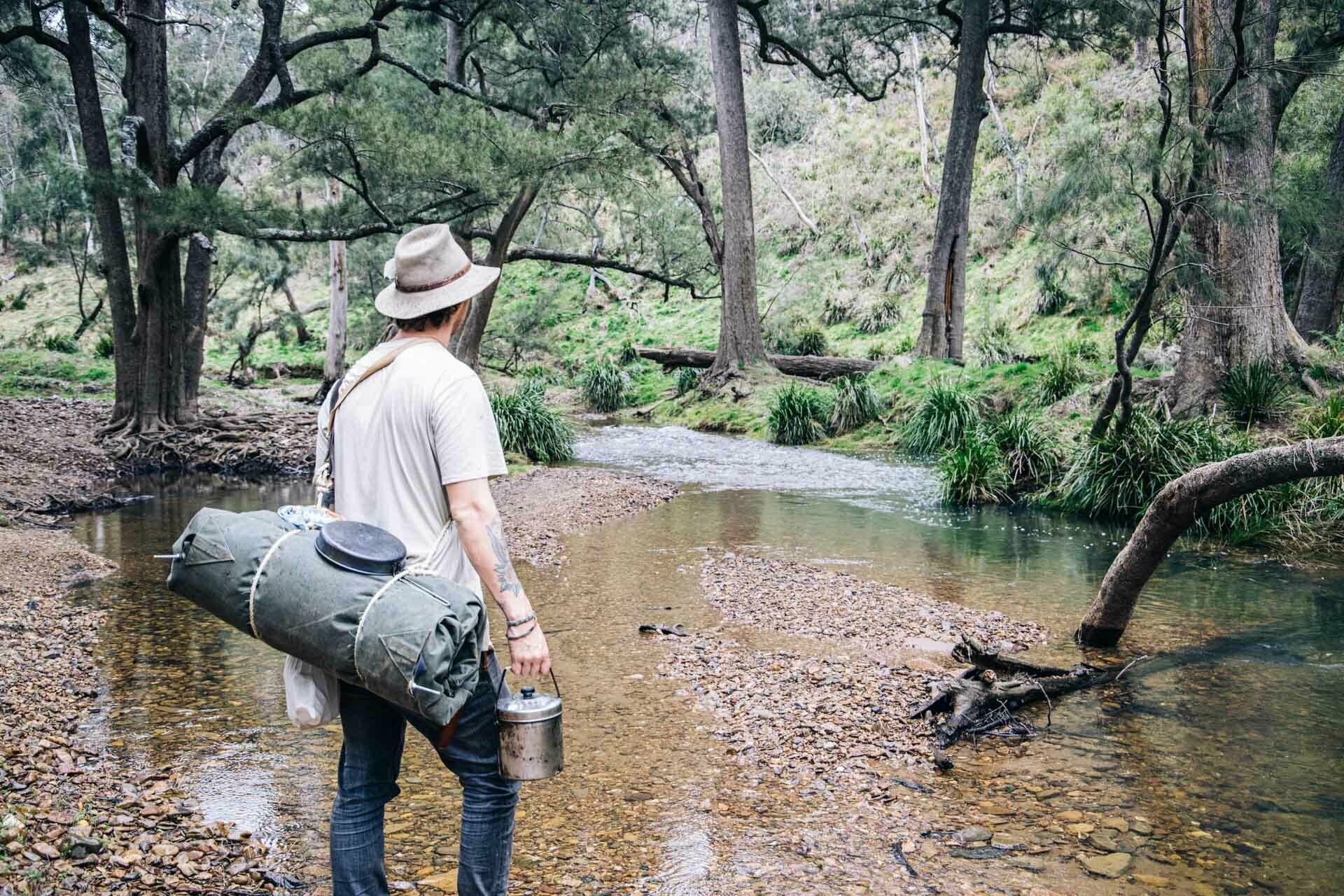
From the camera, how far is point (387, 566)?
86.7 inches

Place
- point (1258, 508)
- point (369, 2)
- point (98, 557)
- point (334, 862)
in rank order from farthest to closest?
point (369, 2), point (1258, 508), point (98, 557), point (334, 862)

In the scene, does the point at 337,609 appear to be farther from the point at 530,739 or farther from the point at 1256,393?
the point at 1256,393

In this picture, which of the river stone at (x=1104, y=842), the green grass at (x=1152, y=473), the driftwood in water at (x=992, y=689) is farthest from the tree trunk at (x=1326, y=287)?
the river stone at (x=1104, y=842)

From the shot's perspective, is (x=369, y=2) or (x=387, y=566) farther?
(x=369, y=2)

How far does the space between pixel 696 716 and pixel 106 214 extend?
12127mm

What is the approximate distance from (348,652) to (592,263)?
16309mm

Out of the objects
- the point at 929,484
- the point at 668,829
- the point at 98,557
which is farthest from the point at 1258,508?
the point at 98,557

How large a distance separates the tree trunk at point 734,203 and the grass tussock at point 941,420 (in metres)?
4.86

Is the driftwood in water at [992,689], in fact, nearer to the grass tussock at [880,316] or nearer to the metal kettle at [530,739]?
the metal kettle at [530,739]

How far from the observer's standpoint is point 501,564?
2342 mm

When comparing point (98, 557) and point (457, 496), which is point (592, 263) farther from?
point (457, 496)

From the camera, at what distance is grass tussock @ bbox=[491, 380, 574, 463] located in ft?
46.4

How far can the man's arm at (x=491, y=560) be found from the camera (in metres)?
2.33

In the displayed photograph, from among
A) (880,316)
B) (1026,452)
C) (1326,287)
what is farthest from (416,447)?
(880,316)
